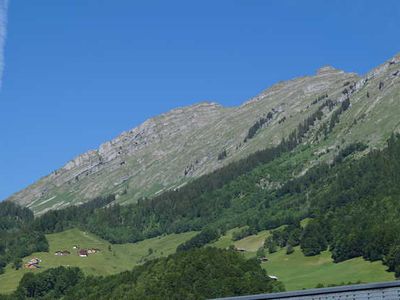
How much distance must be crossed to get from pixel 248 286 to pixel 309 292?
544 feet

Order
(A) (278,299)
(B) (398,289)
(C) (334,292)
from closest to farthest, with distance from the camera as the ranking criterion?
(B) (398,289) → (C) (334,292) → (A) (278,299)

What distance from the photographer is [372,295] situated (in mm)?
33031

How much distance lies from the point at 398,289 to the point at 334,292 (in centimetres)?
397

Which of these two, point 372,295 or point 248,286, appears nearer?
point 372,295

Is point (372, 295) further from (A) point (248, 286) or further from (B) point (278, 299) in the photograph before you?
(A) point (248, 286)

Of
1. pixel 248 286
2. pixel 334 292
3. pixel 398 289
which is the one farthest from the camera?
pixel 248 286

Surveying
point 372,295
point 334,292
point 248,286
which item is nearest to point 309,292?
point 334,292

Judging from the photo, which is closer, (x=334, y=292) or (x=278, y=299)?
(x=334, y=292)

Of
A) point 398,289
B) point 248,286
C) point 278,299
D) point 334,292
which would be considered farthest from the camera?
point 248,286

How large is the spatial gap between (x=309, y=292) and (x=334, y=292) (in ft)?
6.67

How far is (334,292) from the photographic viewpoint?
35.2m

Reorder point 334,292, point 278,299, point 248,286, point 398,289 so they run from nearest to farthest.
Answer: point 398,289 < point 334,292 < point 278,299 < point 248,286

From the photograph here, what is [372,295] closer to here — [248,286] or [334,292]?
[334,292]

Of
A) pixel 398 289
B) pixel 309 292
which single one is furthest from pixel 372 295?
pixel 309 292
